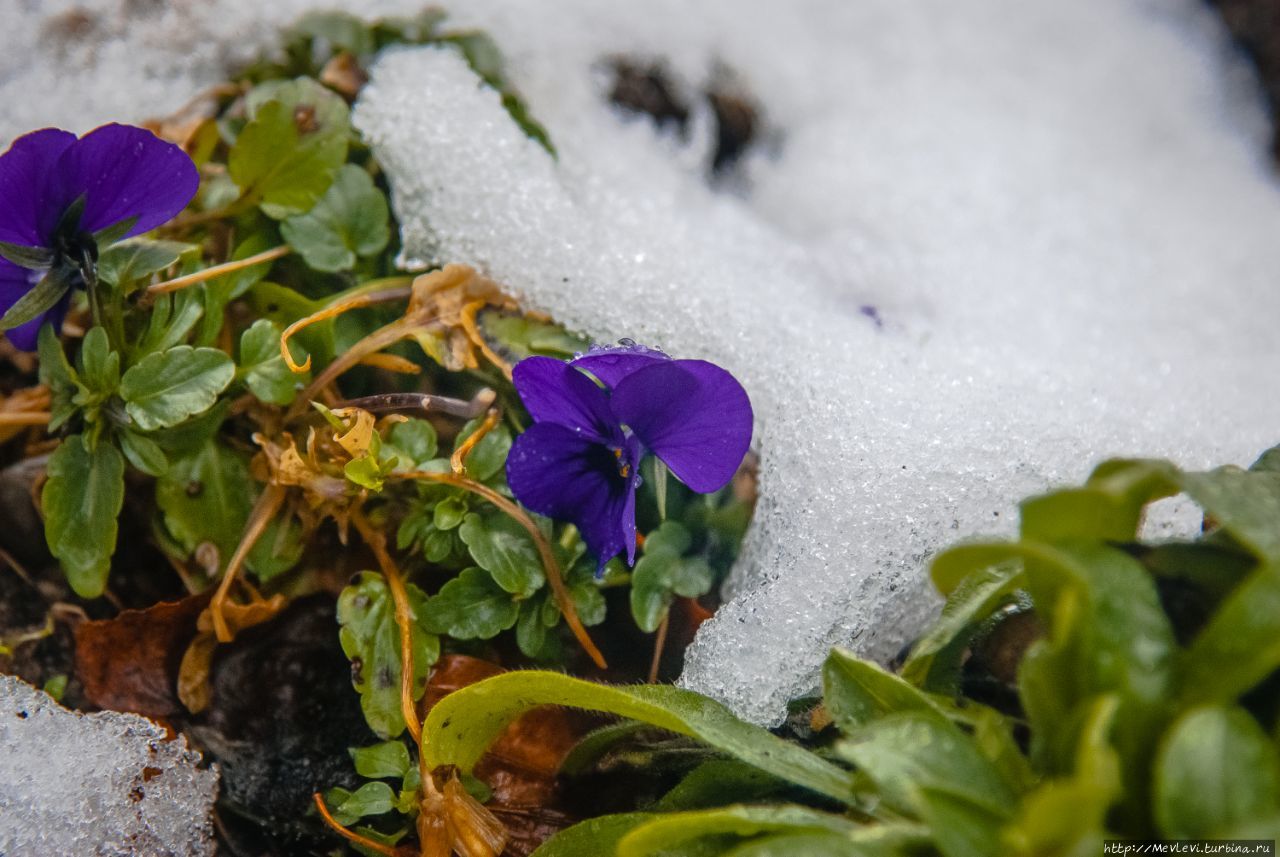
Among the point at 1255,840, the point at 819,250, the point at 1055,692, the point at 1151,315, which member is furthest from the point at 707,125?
the point at 1255,840

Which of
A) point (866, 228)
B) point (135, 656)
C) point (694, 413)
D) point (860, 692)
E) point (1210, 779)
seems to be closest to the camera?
point (1210, 779)

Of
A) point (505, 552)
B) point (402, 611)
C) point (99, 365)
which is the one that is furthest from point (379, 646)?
point (99, 365)

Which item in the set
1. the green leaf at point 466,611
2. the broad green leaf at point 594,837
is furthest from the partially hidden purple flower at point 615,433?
the broad green leaf at point 594,837

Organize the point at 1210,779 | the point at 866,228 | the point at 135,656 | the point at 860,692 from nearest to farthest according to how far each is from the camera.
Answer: the point at 1210,779
the point at 860,692
the point at 135,656
the point at 866,228

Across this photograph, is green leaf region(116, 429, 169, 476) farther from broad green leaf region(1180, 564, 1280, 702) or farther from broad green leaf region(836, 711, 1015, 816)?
broad green leaf region(1180, 564, 1280, 702)

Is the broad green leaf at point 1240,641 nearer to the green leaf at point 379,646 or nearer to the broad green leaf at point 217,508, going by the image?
the green leaf at point 379,646

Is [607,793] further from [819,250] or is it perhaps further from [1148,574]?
[819,250]

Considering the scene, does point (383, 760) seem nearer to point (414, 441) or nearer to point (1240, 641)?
point (414, 441)

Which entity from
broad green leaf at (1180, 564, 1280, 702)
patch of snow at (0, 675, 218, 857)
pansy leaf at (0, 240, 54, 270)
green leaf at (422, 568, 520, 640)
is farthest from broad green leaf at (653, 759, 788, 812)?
pansy leaf at (0, 240, 54, 270)
